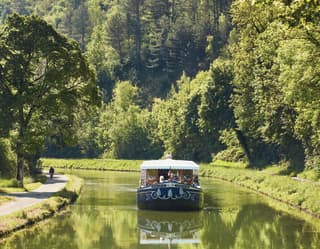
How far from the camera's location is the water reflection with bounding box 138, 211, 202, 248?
34.5 meters

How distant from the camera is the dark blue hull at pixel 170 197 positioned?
4697 cm

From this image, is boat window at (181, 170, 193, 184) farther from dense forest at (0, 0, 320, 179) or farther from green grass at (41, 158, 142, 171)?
green grass at (41, 158, 142, 171)

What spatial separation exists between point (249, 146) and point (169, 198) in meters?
50.0

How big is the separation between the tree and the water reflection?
1649cm

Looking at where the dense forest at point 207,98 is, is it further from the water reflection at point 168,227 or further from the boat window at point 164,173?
the water reflection at point 168,227

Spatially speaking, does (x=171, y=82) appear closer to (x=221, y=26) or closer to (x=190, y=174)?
(x=221, y=26)

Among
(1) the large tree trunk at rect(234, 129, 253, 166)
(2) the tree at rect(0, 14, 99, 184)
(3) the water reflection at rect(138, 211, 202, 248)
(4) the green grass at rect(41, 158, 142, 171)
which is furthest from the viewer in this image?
(4) the green grass at rect(41, 158, 142, 171)

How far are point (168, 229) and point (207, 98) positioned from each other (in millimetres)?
63867

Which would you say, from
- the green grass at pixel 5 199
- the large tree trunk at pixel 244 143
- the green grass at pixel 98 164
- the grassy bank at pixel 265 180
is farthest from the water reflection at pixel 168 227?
the green grass at pixel 98 164

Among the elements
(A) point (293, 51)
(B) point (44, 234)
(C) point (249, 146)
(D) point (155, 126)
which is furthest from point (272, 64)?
(D) point (155, 126)

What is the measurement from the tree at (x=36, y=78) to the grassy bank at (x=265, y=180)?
1948 cm

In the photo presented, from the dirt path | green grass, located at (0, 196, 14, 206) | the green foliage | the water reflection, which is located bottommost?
the water reflection

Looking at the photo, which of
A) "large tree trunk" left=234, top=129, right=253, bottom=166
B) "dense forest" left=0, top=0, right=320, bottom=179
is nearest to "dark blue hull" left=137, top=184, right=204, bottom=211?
"dense forest" left=0, top=0, right=320, bottom=179

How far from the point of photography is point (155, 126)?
468 ft
